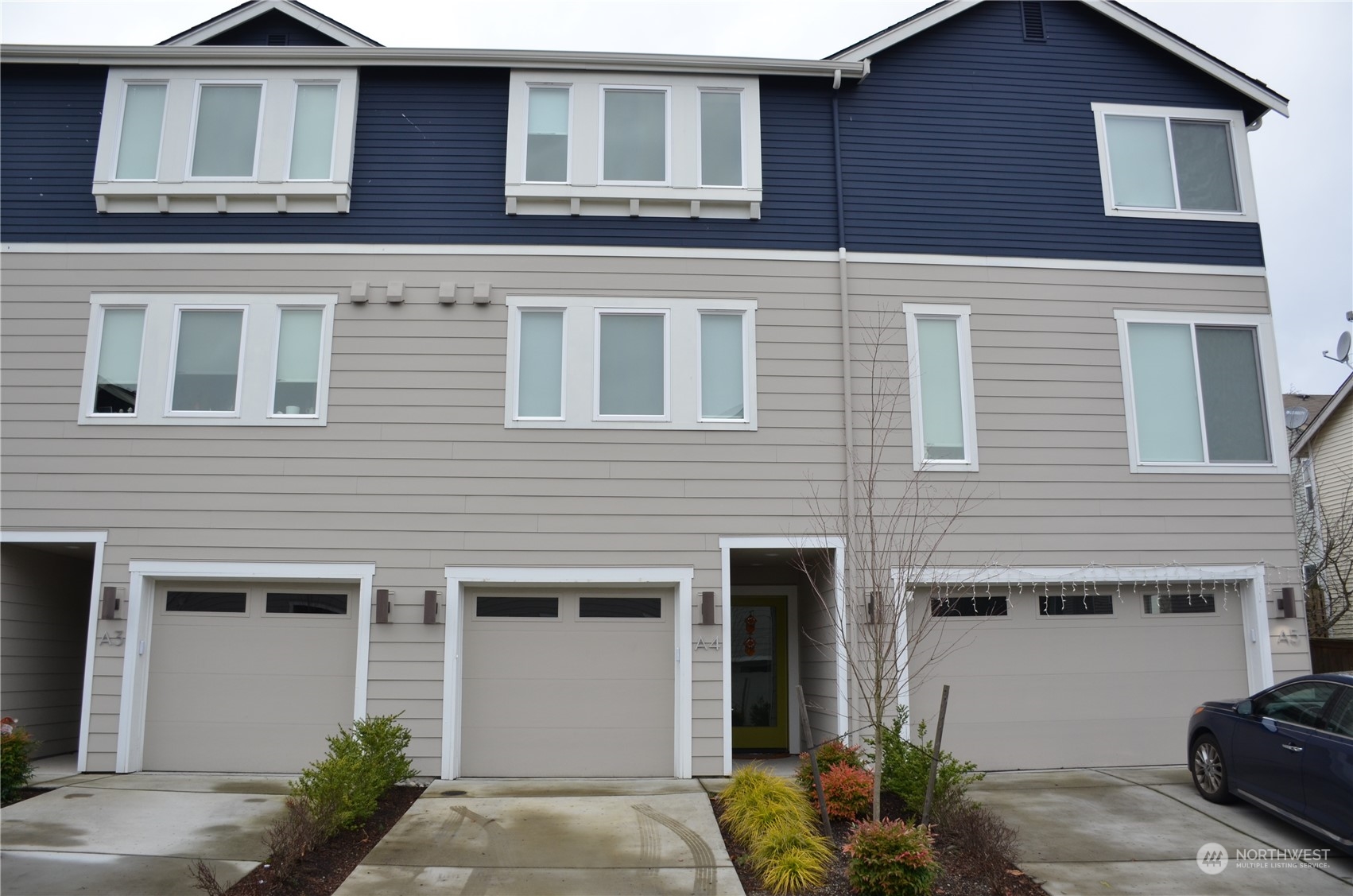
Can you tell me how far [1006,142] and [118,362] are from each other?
1100cm

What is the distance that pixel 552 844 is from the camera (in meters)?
7.92

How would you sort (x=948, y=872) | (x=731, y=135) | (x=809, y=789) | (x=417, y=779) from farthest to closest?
1. (x=731, y=135)
2. (x=417, y=779)
3. (x=809, y=789)
4. (x=948, y=872)

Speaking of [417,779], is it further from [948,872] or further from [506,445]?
[948,872]

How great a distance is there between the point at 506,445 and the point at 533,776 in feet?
12.1

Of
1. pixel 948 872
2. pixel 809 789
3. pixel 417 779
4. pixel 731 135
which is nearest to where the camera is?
pixel 948 872

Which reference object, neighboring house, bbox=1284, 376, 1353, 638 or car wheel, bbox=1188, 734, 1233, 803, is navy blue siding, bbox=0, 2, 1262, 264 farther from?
neighboring house, bbox=1284, 376, 1353, 638

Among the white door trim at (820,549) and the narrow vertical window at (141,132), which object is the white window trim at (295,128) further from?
the white door trim at (820,549)

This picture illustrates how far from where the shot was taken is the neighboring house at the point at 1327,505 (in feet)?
60.2

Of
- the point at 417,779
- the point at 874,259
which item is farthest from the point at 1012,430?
the point at 417,779

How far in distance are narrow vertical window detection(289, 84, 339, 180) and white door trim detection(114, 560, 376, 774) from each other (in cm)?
459

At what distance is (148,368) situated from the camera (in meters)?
11.0

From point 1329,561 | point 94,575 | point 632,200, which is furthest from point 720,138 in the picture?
point 1329,561

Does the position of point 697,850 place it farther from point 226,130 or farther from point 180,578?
point 226,130

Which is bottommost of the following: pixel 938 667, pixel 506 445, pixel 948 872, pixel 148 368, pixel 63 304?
pixel 948 872
